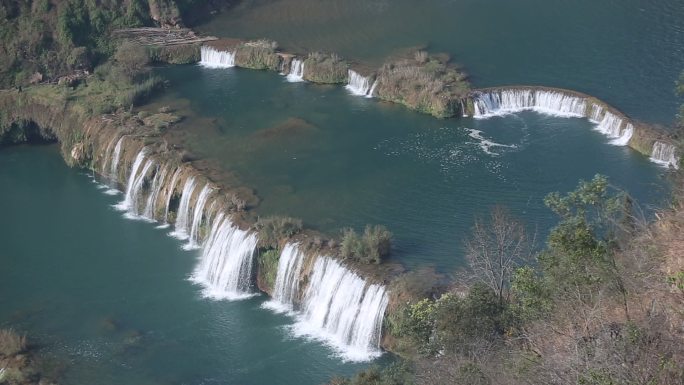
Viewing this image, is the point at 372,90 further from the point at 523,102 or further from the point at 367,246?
the point at 367,246

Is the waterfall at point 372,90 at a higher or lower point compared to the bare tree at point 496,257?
higher

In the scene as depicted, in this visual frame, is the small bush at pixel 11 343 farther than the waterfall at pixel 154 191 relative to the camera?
No

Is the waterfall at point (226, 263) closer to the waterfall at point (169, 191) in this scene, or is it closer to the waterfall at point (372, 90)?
the waterfall at point (169, 191)

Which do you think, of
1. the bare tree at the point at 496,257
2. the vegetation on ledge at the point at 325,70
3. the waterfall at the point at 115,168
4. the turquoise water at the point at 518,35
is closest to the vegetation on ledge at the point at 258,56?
the turquoise water at the point at 518,35

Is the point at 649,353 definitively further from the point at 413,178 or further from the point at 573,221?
the point at 413,178

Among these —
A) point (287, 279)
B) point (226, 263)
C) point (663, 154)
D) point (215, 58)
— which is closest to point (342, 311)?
point (287, 279)
